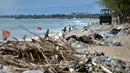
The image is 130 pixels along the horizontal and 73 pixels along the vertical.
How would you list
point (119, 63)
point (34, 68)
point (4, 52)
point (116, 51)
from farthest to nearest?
point (116, 51), point (4, 52), point (119, 63), point (34, 68)

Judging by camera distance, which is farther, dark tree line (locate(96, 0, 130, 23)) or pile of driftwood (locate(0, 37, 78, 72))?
dark tree line (locate(96, 0, 130, 23))

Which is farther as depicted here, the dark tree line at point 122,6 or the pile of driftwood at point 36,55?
the dark tree line at point 122,6

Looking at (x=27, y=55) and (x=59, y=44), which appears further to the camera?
(x=59, y=44)

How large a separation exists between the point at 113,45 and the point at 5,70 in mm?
10530

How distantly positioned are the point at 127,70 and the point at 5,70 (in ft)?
12.6

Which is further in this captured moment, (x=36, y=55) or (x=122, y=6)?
(x=122, y=6)

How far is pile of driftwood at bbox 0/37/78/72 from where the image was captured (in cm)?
911

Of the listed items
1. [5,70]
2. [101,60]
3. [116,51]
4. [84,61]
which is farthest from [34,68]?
[116,51]

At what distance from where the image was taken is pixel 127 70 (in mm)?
8906

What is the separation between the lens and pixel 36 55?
9.84 metres

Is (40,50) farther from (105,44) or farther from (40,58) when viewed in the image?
(105,44)

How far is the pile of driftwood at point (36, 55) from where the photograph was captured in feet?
29.9

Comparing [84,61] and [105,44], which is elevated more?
[84,61]

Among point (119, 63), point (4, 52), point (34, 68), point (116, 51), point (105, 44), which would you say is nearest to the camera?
point (34, 68)
